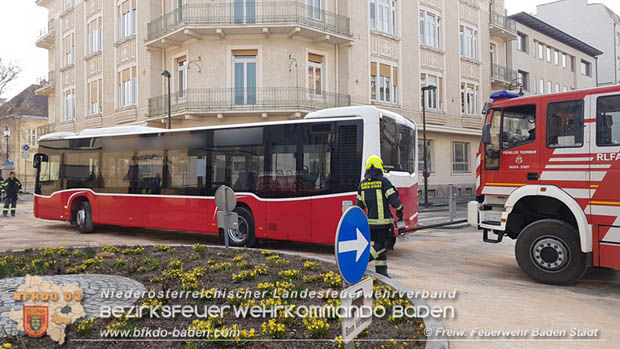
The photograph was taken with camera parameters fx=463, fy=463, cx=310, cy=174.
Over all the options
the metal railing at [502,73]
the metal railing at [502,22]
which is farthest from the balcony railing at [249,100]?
the metal railing at [502,22]

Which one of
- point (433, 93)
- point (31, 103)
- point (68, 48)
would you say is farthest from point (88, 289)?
point (31, 103)

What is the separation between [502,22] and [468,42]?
5.00 metres

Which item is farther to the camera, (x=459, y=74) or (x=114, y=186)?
(x=459, y=74)

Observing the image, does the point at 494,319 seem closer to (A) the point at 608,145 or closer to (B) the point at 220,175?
(A) the point at 608,145

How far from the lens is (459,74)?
32188mm

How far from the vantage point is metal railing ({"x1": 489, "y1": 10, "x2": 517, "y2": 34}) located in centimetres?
3529

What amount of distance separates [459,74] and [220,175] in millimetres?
25224

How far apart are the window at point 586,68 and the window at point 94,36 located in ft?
153

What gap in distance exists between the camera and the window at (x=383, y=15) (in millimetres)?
26859

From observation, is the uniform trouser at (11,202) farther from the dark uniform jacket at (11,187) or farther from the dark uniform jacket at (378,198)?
the dark uniform jacket at (378,198)

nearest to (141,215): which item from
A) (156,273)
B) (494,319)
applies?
(156,273)

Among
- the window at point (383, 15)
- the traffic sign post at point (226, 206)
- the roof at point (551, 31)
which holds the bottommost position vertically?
the traffic sign post at point (226, 206)

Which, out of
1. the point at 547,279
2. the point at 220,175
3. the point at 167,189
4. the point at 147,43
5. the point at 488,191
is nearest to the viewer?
the point at 547,279

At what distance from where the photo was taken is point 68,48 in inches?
1393
